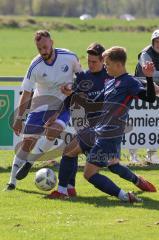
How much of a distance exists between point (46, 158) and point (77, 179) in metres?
1.68

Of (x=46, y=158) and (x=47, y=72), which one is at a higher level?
(x=47, y=72)

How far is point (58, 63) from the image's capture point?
1175cm

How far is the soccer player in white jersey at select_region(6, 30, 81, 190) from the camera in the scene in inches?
456

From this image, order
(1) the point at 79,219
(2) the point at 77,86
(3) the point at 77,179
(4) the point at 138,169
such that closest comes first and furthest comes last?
(1) the point at 79,219, (2) the point at 77,86, (3) the point at 77,179, (4) the point at 138,169

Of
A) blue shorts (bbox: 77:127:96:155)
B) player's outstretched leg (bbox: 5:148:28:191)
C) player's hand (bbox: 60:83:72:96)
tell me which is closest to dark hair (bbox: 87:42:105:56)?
player's hand (bbox: 60:83:72:96)

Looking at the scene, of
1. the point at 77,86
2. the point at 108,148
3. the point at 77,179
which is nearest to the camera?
the point at 108,148

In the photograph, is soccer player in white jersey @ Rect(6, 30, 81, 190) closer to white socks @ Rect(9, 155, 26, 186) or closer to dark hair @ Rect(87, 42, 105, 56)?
white socks @ Rect(9, 155, 26, 186)

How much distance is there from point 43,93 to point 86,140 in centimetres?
142

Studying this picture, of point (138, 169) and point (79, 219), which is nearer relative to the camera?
point (79, 219)

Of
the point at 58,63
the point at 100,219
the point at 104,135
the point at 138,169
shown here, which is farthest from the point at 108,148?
the point at 138,169

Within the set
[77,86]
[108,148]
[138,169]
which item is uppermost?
[77,86]

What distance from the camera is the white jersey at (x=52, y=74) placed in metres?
11.6

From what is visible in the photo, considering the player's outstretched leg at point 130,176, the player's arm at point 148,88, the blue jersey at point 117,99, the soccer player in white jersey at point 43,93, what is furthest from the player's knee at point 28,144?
the player's arm at point 148,88

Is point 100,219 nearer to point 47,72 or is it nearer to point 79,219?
point 79,219
